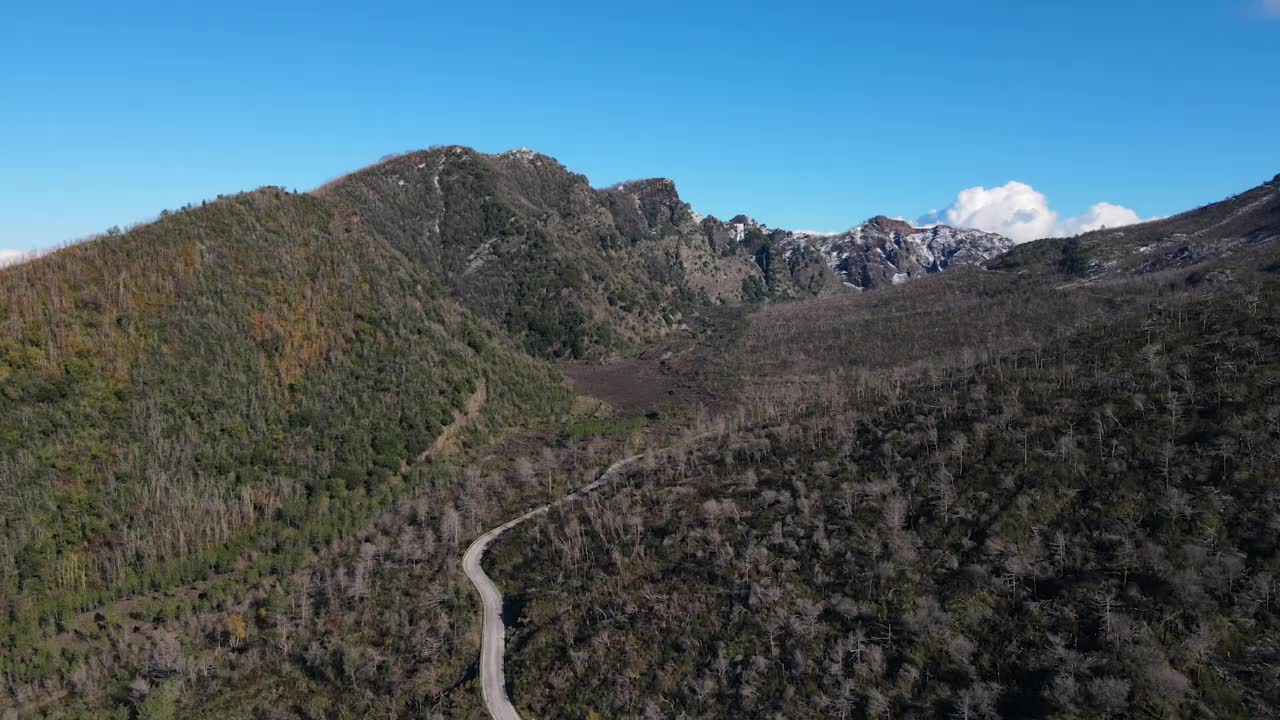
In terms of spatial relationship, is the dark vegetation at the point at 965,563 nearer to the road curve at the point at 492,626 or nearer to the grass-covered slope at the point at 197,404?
the road curve at the point at 492,626

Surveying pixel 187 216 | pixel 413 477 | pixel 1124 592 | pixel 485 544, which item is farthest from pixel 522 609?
pixel 187 216

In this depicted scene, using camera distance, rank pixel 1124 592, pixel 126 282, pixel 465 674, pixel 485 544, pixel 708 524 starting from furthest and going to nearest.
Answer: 1. pixel 126 282
2. pixel 485 544
3. pixel 708 524
4. pixel 465 674
5. pixel 1124 592

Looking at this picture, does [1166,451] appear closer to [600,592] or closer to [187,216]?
[600,592]

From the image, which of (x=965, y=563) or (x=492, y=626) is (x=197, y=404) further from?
(x=965, y=563)

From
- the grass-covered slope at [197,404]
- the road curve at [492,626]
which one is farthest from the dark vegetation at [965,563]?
the grass-covered slope at [197,404]

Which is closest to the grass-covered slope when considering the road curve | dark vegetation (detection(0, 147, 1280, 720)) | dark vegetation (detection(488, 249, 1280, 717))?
dark vegetation (detection(0, 147, 1280, 720))

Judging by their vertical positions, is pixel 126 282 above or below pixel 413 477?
above

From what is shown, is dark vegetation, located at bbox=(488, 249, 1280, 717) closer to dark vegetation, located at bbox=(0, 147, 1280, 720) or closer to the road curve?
dark vegetation, located at bbox=(0, 147, 1280, 720)
